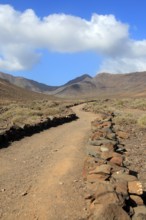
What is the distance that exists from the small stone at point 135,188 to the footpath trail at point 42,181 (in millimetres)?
1025

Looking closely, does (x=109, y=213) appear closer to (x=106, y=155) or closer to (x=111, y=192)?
(x=111, y=192)

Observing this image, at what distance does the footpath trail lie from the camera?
7988mm

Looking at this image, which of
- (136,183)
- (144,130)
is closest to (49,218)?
(136,183)

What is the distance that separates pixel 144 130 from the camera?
2156 cm

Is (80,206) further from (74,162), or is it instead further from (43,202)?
(74,162)

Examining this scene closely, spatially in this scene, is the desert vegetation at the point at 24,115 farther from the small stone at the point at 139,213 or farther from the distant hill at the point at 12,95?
the distant hill at the point at 12,95

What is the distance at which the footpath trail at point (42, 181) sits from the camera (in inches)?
314

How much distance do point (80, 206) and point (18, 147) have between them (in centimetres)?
744

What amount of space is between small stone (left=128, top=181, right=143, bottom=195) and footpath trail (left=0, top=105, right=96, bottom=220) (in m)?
1.02

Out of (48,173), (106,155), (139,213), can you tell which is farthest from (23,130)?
(139,213)

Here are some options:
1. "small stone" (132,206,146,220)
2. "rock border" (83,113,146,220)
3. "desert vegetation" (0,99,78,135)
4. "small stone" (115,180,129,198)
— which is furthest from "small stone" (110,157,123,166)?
"desert vegetation" (0,99,78,135)

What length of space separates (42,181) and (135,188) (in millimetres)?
2624

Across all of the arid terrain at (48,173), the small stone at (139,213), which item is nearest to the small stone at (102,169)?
the arid terrain at (48,173)

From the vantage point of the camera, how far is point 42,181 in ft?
32.6
